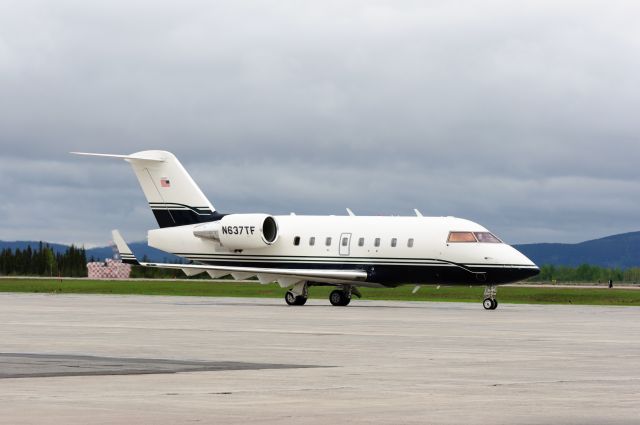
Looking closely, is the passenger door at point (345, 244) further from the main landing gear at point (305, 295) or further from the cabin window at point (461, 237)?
the cabin window at point (461, 237)

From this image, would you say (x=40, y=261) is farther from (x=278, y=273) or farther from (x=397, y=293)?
(x=278, y=273)

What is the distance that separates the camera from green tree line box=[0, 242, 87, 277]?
13488 cm

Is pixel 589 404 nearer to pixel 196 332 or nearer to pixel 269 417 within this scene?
pixel 269 417

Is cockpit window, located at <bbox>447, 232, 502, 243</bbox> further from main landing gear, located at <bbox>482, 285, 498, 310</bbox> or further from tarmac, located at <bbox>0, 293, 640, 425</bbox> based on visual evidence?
tarmac, located at <bbox>0, 293, 640, 425</bbox>

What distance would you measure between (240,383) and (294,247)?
37.9 m

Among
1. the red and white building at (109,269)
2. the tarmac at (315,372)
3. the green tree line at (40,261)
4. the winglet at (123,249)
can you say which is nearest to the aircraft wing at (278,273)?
the winglet at (123,249)

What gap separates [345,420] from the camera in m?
13.9

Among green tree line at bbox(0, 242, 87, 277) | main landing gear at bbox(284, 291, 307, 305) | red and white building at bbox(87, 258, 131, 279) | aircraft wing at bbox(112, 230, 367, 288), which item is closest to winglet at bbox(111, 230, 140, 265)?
aircraft wing at bbox(112, 230, 367, 288)

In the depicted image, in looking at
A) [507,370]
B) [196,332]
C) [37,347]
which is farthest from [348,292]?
[507,370]

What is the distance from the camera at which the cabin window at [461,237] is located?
166 ft

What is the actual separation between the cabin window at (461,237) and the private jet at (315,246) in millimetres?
48

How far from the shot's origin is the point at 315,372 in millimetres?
19984

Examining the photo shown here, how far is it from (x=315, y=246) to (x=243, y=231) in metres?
3.32

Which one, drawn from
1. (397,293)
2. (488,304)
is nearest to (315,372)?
(488,304)
